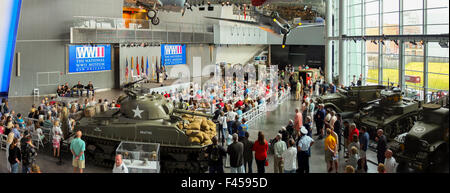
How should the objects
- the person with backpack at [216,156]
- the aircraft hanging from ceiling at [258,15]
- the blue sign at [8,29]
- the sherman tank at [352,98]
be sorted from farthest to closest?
the aircraft hanging from ceiling at [258,15] → the blue sign at [8,29] → the sherman tank at [352,98] → the person with backpack at [216,156]

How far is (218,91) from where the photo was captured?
2212 centimetres

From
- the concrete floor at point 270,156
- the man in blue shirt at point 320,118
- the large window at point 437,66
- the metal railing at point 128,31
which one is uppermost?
the metal railing at point 128,31

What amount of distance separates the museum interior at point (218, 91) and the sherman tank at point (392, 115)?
0.05m

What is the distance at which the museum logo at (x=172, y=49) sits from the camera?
1349 inches

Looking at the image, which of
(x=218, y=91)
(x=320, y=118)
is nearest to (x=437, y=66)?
(x=320, y=118)

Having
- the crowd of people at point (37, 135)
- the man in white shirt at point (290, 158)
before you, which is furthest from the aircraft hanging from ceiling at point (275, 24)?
the man in white shirt at point (290, 158)

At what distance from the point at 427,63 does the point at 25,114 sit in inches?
818

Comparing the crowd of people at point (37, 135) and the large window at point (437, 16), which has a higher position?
the large window at point (437, 16)

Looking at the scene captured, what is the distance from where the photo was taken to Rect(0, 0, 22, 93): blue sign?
22158 millimetres

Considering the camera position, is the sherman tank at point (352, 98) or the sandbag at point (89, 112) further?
the sherman tank at point (352, 98)

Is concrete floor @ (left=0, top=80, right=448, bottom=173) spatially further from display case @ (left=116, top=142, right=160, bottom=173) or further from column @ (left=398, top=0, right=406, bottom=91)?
column @ (left=398, top=0, right=406, bottom=91)

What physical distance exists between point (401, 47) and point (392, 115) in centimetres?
1020

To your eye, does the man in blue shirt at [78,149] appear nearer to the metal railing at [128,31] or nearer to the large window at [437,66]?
the metal railing at [128,31]

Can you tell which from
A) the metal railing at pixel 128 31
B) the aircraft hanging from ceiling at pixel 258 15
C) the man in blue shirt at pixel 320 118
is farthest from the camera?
the metal railing at pixel 128 31
